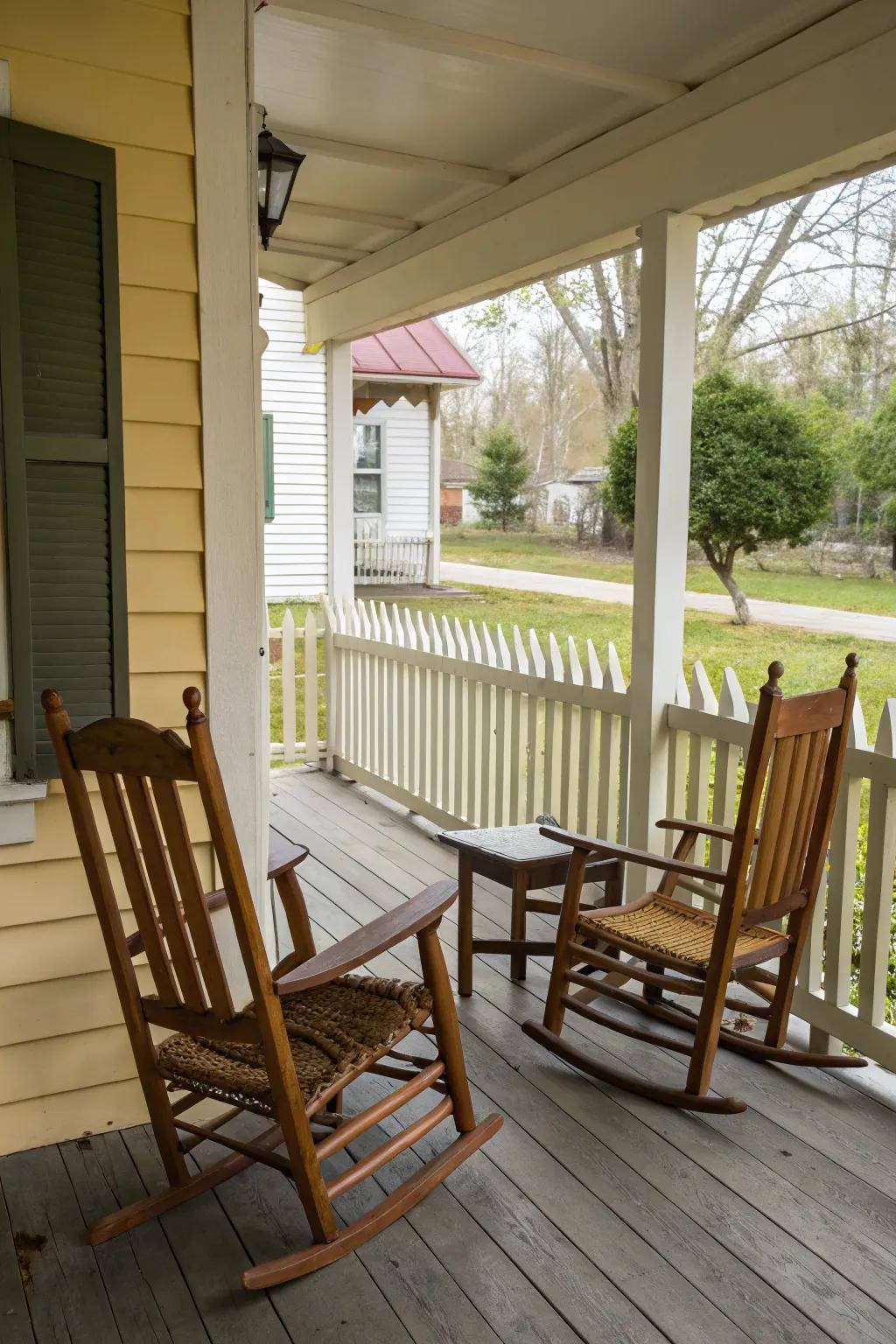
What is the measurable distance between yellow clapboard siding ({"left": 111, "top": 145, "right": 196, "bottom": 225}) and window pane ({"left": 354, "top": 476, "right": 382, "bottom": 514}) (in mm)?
10845

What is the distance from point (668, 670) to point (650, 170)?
1.58m

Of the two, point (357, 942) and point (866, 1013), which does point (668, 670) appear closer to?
point (866, 1013)

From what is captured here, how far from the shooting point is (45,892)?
2.45 meters

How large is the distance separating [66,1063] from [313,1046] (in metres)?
0.74

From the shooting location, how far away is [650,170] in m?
3.36

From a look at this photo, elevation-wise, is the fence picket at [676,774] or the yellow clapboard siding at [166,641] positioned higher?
the yellow clapboard siding at [166,641]

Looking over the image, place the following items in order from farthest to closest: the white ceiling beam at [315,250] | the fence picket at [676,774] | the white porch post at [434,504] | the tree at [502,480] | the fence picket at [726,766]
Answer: the tree at [502,480] → the white porch post at [434,504] → the white ceiling beam at [315,250] → the fence picket at [676,774] → the fence picket at [726,766]

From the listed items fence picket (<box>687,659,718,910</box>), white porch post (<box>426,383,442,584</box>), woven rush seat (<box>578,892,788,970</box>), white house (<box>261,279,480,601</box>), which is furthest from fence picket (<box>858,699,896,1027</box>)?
white porch post (<box>426,383,442,584</box>)

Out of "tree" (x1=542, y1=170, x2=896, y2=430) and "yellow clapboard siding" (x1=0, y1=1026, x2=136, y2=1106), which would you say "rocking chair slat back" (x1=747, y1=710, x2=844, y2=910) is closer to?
"yellow clapboard siding" (x1=0, y1=1026, x2=136, y2=1106)

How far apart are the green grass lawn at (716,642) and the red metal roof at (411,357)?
8.66 feet

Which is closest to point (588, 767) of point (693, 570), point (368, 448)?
point (368, 448)

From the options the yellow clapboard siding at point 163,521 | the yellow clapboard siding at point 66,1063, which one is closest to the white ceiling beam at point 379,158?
the yellow clapboard siding at point 163,521

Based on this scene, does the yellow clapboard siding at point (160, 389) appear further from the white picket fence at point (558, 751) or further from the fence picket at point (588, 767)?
the fence picket at point (588, 767)

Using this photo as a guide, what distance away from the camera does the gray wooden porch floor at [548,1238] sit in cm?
192
